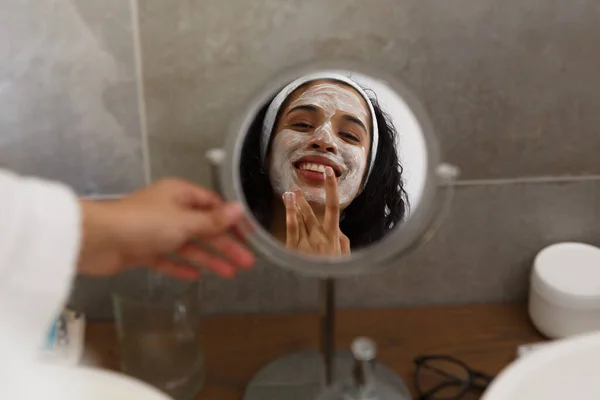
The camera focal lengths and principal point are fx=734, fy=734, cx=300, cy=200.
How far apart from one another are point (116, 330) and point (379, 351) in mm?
256

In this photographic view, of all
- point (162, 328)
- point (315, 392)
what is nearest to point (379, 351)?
point (315, 392)

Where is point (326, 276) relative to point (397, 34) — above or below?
below

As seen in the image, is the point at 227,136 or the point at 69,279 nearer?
the point at 69,279

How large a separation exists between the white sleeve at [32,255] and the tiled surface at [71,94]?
0.19 meters

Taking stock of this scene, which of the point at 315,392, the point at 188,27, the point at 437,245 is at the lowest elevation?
the point at 315,392

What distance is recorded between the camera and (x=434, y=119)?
666mm

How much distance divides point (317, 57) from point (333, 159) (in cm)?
9

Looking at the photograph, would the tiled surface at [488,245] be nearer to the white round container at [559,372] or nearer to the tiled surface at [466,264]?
the tiled surface at [466,264]

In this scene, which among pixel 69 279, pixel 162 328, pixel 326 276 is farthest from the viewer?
pixel 162 328

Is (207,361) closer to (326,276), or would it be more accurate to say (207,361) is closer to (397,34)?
(326,276)

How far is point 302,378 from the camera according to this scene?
2.22ft

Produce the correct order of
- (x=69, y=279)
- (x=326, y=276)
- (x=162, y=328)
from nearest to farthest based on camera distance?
(x=69, y=279), (x=326, y=276), (x=162, y=328)

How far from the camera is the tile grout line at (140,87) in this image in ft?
2.03

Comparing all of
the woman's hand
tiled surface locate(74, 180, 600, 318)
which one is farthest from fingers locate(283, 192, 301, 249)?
tiled surface locate(74, 180, 600, 318)
